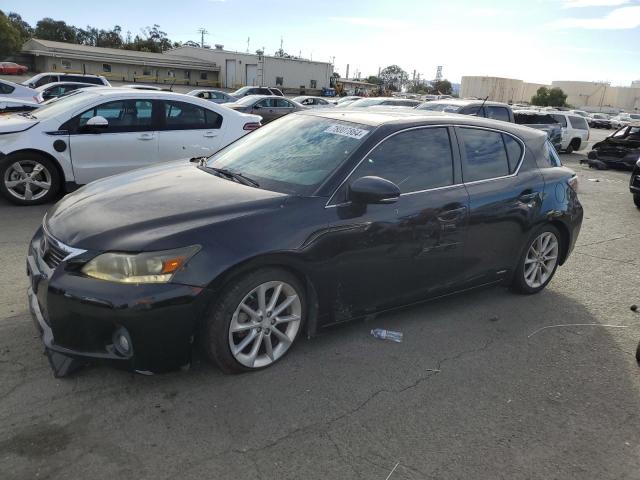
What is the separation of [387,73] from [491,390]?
156 meters

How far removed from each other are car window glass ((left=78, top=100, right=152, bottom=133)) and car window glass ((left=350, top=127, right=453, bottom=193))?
501 cm

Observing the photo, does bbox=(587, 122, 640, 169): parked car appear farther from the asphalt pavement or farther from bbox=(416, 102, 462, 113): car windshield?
the asphalt pavement

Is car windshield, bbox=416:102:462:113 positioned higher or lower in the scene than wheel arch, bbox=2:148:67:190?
higher

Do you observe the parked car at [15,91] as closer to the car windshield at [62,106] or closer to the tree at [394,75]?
the car windshield at [62,106]

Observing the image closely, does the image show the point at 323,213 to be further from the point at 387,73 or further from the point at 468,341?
the point at 387,73

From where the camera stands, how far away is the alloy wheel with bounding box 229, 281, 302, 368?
10.4 ft

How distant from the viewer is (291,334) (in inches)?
136

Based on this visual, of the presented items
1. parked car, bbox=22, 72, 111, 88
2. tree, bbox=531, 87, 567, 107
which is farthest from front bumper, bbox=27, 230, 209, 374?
tree, bbox=531, 87, 567, 107

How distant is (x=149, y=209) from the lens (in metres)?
3.19

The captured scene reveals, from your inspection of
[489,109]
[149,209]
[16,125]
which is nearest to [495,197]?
[149,209]

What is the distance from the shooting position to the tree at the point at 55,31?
100m

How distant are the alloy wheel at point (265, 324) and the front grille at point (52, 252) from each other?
999mm

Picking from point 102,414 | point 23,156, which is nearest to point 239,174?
point 102,414

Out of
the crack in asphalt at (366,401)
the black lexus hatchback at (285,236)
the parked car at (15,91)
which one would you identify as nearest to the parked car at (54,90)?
the parked car at (15,91)
